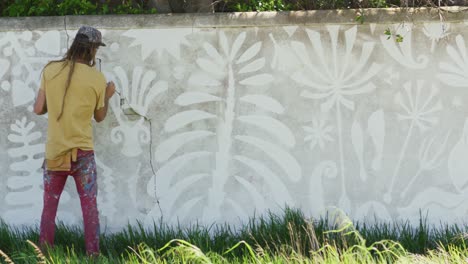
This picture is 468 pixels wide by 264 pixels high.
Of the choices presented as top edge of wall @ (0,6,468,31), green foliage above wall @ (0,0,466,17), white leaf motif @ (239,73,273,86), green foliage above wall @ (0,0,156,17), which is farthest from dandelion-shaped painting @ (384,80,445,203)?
green foliage above wall @ (0,0,156,17)

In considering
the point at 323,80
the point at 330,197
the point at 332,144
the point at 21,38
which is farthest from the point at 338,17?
the point at 21,38

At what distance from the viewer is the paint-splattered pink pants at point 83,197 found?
5.50 metres

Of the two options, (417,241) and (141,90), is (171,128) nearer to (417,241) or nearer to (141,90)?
(141,90)

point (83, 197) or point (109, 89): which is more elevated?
point (109, 89)

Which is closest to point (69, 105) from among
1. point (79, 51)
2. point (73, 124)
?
point (73, 124)

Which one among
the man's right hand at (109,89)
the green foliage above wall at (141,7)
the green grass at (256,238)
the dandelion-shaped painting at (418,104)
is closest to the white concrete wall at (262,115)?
the dandelion-shaped painting at (418,104)

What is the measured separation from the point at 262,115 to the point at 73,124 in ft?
5.43

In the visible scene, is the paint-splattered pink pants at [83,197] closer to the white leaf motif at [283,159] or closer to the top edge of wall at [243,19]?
the top edge of wall at [243,19]

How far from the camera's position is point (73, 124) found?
5430 millimetres

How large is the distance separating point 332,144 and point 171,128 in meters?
1.32

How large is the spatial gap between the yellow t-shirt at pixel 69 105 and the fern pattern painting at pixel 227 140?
3.44 feet

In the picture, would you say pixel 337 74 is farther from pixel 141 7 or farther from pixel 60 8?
pixel 60 8

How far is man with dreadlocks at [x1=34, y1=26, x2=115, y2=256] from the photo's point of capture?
5434 millimetres

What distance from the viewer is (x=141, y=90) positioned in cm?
643
